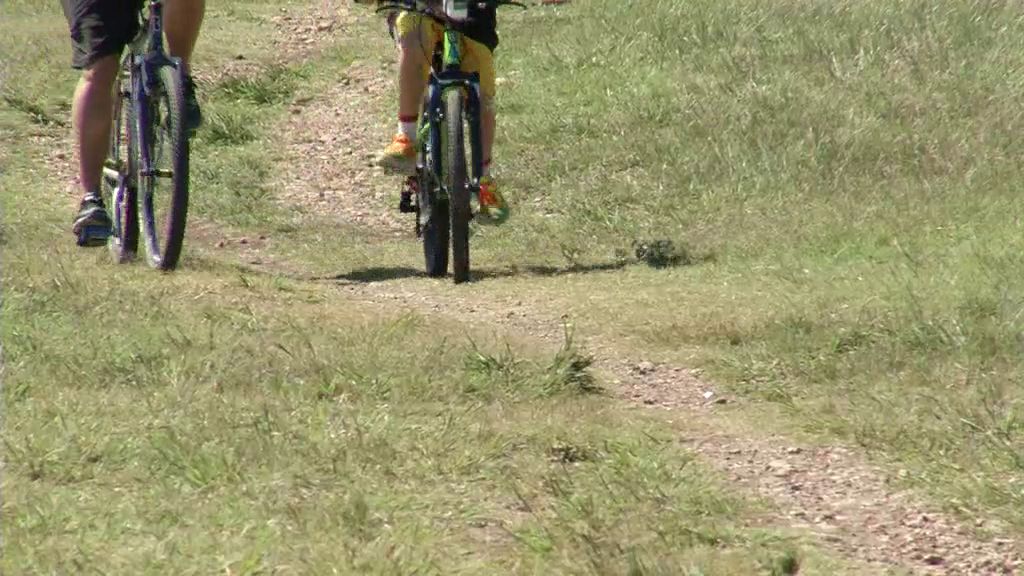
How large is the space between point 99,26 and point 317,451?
2765 millimetres

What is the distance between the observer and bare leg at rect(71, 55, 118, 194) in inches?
244

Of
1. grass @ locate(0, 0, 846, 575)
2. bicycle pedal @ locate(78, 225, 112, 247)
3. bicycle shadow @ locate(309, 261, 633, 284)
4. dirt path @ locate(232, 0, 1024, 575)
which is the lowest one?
dirt path @ locate(232, 0, 1024, 575)

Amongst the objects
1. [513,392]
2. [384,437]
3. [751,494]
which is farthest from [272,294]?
[751,494]

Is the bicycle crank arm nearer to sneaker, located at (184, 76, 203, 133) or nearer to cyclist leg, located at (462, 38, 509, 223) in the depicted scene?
sneaker, located at (184, 76, 203, 133)

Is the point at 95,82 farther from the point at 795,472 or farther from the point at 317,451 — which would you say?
the point at 795,472

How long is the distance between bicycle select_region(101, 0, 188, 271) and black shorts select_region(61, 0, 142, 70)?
7cm

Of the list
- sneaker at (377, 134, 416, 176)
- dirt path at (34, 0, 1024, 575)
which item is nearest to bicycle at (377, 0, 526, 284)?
sneaker at (377, 134, 416, 176)

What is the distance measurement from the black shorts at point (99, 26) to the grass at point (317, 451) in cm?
80

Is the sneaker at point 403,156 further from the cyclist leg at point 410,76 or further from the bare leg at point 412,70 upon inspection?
the bare leg at point 412,70

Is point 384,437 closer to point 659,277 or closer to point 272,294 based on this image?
point 272,294

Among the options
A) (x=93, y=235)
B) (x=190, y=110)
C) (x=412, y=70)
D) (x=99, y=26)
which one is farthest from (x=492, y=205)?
(x=99, y=26)

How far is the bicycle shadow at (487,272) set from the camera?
6.93 metres

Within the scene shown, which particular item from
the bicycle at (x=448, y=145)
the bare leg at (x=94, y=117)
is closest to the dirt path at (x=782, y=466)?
the bicycle at (x=448, y=145)

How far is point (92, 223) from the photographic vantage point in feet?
20.8
